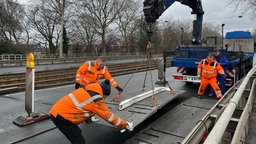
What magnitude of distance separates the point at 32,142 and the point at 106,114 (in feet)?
6.60

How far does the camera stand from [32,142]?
4324mm

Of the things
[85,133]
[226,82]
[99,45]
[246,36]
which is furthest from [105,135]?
[99,45]

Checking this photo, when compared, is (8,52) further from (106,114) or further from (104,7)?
(106,114)

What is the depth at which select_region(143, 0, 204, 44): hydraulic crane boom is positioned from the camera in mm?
6570

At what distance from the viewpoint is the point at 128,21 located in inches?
1933

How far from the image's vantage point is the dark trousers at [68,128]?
10.8 ft

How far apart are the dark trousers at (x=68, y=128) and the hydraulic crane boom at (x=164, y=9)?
434 centimetres

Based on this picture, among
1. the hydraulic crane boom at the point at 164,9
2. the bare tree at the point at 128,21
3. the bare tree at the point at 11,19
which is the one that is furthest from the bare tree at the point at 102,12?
the hydraulic crane boom at the point at 164,9

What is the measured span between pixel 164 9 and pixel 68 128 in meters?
5.64

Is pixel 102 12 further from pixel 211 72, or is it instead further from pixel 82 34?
pixel 211 72

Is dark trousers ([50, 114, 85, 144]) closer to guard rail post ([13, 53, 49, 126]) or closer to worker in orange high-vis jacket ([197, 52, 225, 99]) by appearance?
guard rail post ([13, 53, 49, 126])

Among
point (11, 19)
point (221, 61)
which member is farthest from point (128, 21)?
point (221, 61)

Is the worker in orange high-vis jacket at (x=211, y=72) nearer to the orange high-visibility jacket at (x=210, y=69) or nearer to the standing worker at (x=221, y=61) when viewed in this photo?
the orange high-visibility jacket at (x=210, y=69)

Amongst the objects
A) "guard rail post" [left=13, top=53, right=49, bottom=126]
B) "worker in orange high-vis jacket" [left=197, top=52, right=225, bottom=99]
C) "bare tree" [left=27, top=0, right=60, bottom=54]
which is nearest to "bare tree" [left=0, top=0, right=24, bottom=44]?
"bare tree" [left=27, top=0, right=60, bottom=54]
